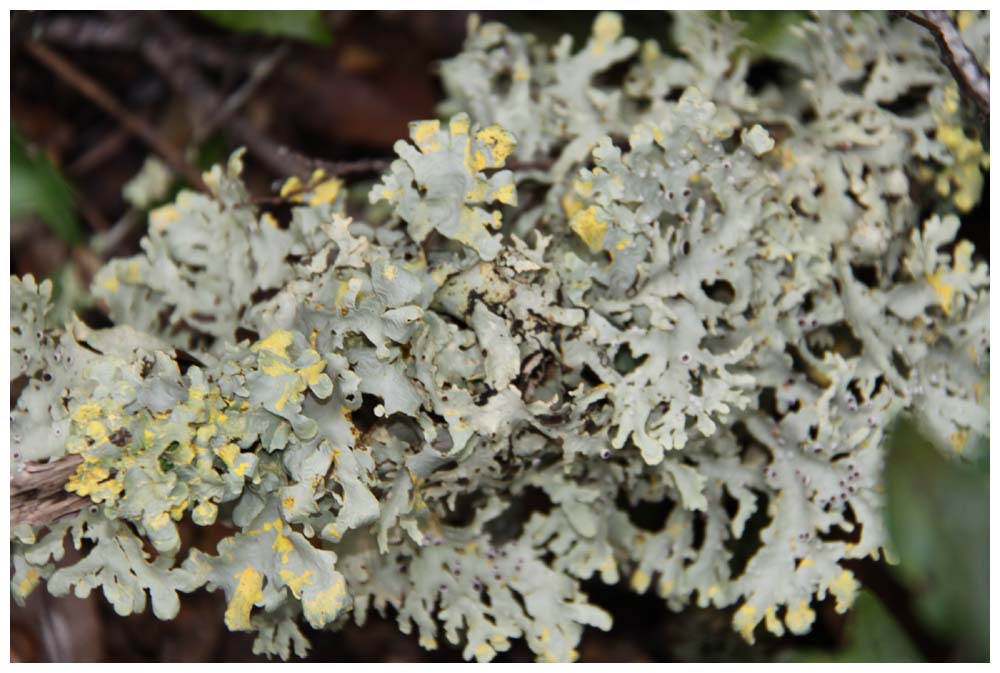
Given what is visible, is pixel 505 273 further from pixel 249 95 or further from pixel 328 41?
pixel 249 95

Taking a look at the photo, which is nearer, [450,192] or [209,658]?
[450,192]

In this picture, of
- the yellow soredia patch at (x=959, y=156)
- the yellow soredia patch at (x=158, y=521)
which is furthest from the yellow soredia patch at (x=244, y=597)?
the yellow soredia patch at (x=959, y=156)

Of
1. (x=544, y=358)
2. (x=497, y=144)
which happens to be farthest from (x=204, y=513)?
(x=497, y=144)

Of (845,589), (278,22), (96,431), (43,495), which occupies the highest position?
(278,22)

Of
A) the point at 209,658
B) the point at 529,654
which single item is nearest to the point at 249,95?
the point at 209,658

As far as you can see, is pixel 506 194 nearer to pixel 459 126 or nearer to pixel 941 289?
pixel 459 126

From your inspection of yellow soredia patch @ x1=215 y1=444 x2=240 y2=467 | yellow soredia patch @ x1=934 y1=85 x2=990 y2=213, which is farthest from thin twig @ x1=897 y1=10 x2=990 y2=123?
yellow soredia patch @ x1=215 y1=444 x2=240 y2=467
